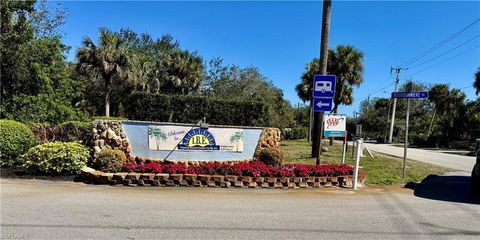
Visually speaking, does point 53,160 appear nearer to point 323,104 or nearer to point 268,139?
point 268,139

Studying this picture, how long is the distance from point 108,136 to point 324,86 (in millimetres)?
5949

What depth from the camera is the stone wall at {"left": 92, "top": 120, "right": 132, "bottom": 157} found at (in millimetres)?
10938

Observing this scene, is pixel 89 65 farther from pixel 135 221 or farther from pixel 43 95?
pixel 135 221

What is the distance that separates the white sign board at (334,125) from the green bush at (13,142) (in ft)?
28.7

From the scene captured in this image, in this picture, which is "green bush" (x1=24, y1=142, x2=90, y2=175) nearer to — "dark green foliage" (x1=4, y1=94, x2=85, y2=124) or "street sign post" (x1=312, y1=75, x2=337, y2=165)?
Answer: "street sign post" (x1=312, y1=75, x2=337, y2=165)

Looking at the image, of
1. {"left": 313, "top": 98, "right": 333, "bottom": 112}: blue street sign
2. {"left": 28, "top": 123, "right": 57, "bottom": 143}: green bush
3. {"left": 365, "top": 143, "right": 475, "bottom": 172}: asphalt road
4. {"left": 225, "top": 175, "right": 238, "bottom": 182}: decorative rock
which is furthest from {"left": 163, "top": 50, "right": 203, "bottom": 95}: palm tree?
{"left": 225, "top": 175, "right": 238, "bottom": 182}: decorative rock

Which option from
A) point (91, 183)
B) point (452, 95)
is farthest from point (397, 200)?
point (452, 95)

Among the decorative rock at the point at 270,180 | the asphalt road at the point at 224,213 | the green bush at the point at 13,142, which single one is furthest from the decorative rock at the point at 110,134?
the decorative rock at the point at 270,180

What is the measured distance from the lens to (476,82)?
4028 cm

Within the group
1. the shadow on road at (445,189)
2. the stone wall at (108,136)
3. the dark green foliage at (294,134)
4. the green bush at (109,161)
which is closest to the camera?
the shadow on road at (445,189)

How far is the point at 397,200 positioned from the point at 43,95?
57.3ft

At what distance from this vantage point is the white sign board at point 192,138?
11.2m

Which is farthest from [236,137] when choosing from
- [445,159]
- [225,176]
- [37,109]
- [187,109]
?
[445,159]

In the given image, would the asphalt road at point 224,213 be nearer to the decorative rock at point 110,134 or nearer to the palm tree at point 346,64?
the decorative rock at point 110,134
